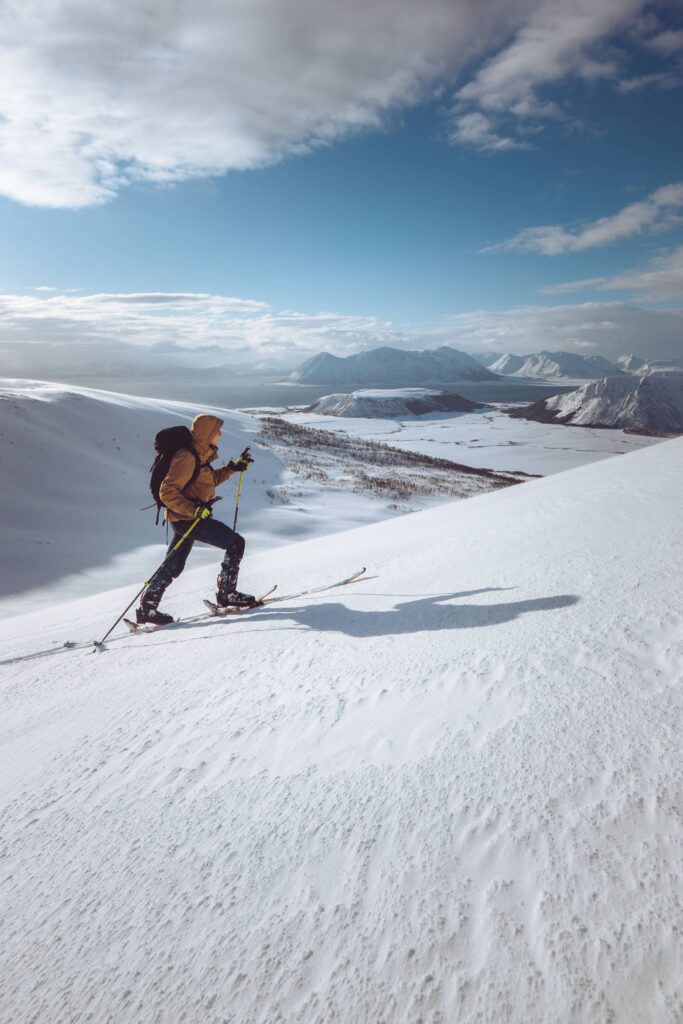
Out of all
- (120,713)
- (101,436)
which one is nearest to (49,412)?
(101,436)

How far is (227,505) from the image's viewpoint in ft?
47.4

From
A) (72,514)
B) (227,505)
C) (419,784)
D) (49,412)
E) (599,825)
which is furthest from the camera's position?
(49,412)

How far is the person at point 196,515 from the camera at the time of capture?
4.58 m

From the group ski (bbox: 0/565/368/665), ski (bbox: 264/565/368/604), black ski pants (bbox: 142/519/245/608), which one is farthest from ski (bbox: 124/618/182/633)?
ski (bbox: 264/565/368/604)

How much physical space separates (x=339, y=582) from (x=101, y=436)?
58.4 ft

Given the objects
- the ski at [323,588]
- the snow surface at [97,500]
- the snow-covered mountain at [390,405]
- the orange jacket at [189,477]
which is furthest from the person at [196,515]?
the snow-covered mountain at [390,405]

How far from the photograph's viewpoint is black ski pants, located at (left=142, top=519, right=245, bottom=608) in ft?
15.9

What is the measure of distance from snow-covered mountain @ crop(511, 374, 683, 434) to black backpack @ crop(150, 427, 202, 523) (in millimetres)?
72845

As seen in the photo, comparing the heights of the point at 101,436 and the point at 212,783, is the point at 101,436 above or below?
above

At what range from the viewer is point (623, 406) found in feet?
234

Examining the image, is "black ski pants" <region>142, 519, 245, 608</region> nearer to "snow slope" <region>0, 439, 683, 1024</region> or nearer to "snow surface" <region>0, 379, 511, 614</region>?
"snow slope" <region>0, 439, 683, 1024</region>

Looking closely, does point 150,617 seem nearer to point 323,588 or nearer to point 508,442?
point 323,588

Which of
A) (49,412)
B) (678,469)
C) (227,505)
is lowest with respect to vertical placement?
(227,505)

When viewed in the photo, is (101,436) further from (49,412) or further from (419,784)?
(419,784)
